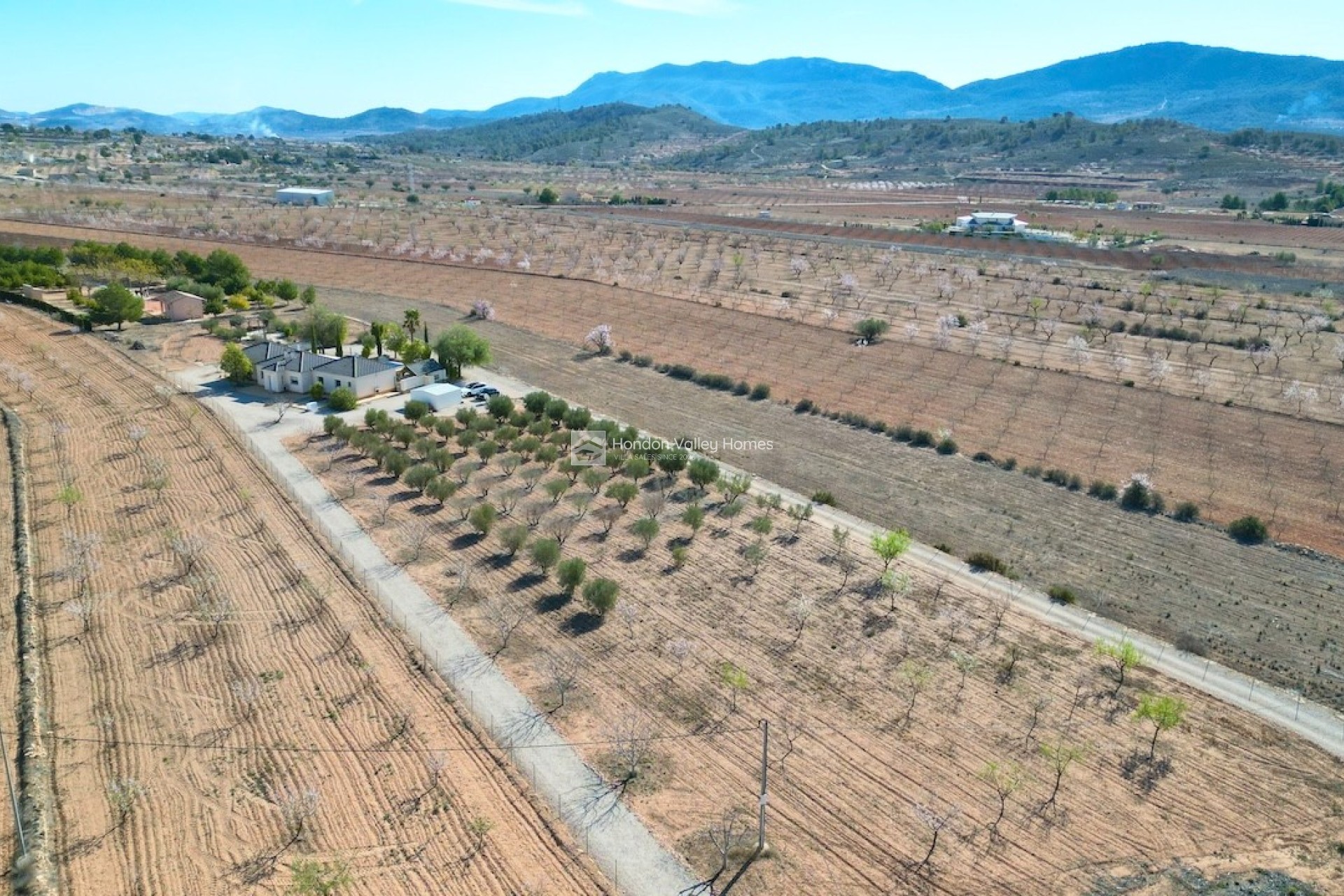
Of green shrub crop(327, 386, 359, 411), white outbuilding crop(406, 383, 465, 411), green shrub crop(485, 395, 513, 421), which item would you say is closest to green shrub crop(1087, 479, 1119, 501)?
green shrub crop(485, 395, 513, 421)

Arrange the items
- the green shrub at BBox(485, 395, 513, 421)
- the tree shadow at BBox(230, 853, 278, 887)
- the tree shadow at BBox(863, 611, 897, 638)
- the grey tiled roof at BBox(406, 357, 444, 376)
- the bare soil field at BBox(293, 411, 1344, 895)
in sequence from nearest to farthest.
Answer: the tree shadow at BBox(230, 853, 278, 887), the bare soil field at BBox(293, 411, 1344, 895), the tree shadow at BBox(863, 611, 897, 638), the green shrub at BBox(485, 395, 513, 421), the grey tiled roof at BBox(406, 357, 444, 376)

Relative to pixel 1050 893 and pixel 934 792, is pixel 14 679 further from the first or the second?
pixel 1050 893

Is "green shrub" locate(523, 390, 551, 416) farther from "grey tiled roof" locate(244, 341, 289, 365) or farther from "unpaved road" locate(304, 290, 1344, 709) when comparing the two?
"grey tiled roof" locate(244, 341, 289, 365)

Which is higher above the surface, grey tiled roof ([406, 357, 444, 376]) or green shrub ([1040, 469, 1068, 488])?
grey tiled roof ([406, 357, 444, 376])

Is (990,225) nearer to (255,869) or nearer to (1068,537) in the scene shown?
(1068,537)

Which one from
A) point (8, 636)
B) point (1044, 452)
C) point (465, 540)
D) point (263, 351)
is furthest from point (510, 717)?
point (263, 351)

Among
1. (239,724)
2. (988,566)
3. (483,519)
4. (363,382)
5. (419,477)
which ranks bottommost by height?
(988,566)

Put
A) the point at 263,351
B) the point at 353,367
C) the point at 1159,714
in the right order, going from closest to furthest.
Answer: the point at 1159,714
the point at 353,367
the point at 263,351
